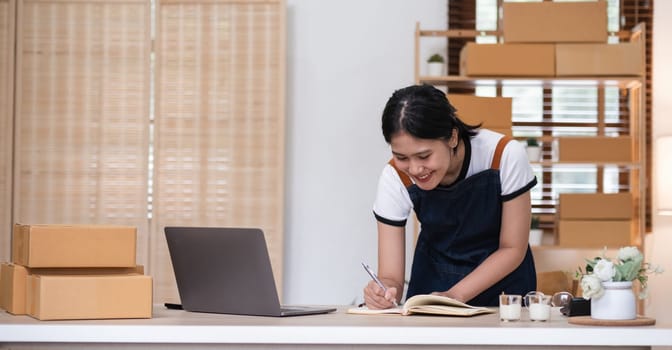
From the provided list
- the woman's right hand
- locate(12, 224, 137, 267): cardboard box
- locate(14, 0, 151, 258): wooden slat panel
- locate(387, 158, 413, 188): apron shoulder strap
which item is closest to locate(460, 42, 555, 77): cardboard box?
locate(14, 0, 151, 258): wooden slat panel

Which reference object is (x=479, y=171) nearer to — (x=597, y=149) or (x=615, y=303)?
(x=615, y=303)

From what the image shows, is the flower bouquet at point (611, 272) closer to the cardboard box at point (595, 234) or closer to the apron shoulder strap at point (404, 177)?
the apron shoulder strap at point (404, 177)

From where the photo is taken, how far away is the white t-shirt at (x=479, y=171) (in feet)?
8.32

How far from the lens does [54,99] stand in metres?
4.94

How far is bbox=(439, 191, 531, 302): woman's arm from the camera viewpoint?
249 cm

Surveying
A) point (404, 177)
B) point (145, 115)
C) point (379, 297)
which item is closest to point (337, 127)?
point (145, 115)

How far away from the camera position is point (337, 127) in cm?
515

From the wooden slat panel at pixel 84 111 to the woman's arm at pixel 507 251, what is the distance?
275cm

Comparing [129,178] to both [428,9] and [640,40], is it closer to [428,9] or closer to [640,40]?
[428,9]

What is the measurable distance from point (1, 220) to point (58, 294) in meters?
3.17

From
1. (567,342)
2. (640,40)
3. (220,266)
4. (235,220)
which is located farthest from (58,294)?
(640,40)

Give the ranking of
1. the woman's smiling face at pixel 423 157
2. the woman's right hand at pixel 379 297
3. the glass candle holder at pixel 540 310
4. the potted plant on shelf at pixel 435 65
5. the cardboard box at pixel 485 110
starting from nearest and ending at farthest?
the glass candle holder at pixel 540 310
the woman's right hand at pixel 379 297
the woman's smiling face at pixel 423 157
the cardboard box at pixel 485 110
the potted plant on shelf at pixel 435 65

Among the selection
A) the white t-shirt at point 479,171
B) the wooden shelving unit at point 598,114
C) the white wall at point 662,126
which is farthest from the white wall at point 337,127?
the white t-shirt at point 479,171

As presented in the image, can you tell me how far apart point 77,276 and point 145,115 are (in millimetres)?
2981
